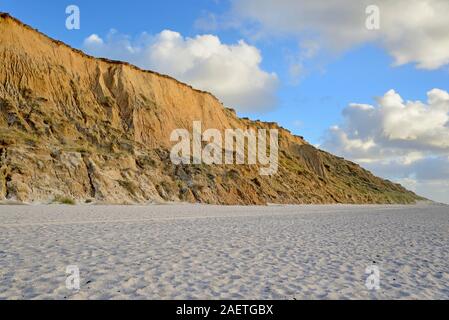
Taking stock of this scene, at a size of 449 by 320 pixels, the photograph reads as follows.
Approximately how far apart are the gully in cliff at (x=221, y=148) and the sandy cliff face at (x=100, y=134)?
1482 mm

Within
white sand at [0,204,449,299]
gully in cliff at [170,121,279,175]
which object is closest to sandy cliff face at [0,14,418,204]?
gully in cliff at [170,121,279,175]

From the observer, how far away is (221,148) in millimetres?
60219

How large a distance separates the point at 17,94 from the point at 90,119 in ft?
26.0

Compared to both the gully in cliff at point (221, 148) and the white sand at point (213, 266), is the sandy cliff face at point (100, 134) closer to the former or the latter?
the gully in cliff at point (221, 148)

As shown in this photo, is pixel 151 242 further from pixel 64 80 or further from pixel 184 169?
pixel 64 80

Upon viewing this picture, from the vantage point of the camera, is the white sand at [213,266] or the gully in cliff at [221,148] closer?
the white sand at [213,266]

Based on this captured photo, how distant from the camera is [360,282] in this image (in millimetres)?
7469

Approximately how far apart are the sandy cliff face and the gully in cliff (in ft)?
4.86

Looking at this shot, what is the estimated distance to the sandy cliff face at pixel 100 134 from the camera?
117ft

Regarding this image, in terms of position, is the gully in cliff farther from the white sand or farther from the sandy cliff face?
the white sand

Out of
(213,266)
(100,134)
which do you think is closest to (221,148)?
(100,134)

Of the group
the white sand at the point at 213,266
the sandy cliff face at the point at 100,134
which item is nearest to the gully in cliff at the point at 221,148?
the sandy cliff face at the point at 100,134
